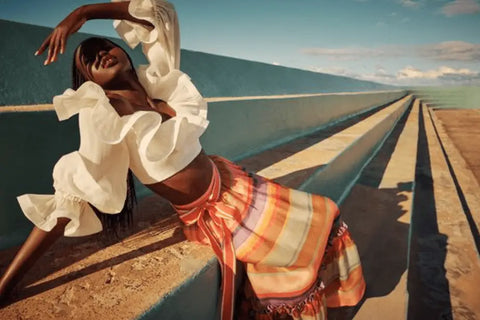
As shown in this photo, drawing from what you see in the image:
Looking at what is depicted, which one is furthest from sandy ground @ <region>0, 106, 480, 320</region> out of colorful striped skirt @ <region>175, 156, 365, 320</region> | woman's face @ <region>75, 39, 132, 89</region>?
woman's face @ <region>75, 39, 132, 89</region>

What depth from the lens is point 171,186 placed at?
3.56ft

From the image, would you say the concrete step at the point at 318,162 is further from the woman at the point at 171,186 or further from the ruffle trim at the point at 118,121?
the ruffle trim at the point at 118,121

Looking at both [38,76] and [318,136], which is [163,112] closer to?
[38,76]

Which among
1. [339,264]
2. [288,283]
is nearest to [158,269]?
[288,283]

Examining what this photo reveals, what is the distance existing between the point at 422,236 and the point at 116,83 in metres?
3.03

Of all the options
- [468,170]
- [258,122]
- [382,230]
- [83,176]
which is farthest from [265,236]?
[468,170]

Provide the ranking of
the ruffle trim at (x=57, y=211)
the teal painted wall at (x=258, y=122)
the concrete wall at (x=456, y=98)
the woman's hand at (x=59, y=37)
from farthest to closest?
1. the concrete wall at (x=456, y=98)
2. the teal painted wall at (x=258, y=122)
3. the woman's hand at (x=59, y=37)
4. the ruffle trim at (x=57, y=211)

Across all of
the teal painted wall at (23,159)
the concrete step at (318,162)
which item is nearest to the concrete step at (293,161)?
the concrete step at (318,162)

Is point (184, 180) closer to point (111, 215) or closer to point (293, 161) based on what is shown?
point (111, 215)

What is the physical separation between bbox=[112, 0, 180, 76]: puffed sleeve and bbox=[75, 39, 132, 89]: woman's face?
179mm

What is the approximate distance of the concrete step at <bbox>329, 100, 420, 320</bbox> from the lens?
1.60 metres

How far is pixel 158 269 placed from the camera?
3.39 feet

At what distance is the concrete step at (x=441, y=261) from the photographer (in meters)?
1.79

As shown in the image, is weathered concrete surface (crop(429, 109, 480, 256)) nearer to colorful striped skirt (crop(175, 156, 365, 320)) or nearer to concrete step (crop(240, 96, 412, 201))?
concrete step (crop(240, 96, 412, 201))
